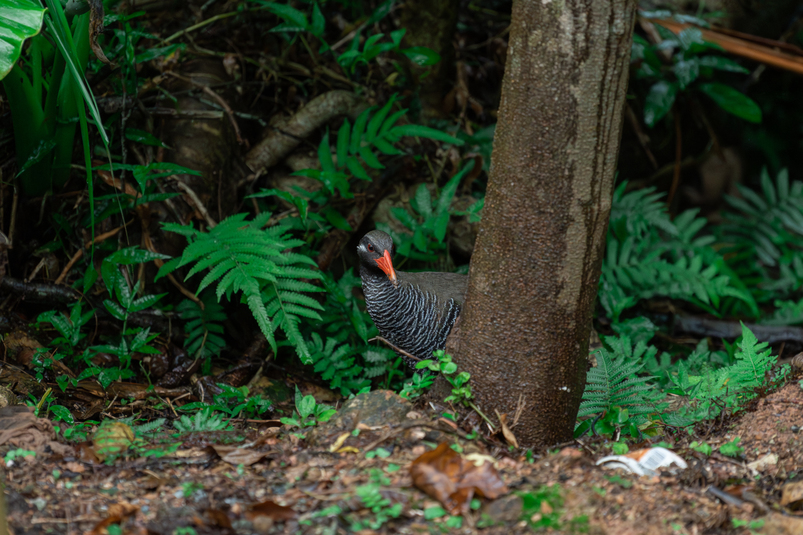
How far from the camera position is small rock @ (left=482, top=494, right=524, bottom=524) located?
1550mm

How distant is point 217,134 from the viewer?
13.2 ft

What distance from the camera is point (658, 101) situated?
487cm

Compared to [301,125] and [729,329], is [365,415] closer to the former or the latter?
[301,125]

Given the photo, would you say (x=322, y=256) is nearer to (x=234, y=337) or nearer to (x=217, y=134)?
(x=234, y=337)

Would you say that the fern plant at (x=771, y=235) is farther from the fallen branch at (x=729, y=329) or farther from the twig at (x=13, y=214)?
the twig at (x=13, y=214)

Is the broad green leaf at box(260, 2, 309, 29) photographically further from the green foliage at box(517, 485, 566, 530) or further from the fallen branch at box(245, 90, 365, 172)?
the green foliage at box(517, 485, 566, 530)

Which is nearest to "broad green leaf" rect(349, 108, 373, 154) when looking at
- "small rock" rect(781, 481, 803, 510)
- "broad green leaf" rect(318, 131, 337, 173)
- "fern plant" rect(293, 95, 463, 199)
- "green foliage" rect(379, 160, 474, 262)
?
"fern plant" rect(293, 95, 463, 199)

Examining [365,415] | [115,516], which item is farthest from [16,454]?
[365,415]

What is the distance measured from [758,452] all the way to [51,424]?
2306 mm

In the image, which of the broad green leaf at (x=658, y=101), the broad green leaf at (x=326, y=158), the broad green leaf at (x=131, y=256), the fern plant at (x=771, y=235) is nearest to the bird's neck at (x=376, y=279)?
the broad green leaf at (x=326, y=158)

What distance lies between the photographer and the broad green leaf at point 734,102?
191 inches

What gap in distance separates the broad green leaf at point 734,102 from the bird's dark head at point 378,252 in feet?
10.8

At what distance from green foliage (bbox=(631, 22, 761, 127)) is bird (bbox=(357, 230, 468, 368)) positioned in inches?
99.3

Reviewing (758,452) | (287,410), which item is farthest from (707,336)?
(287,410)
